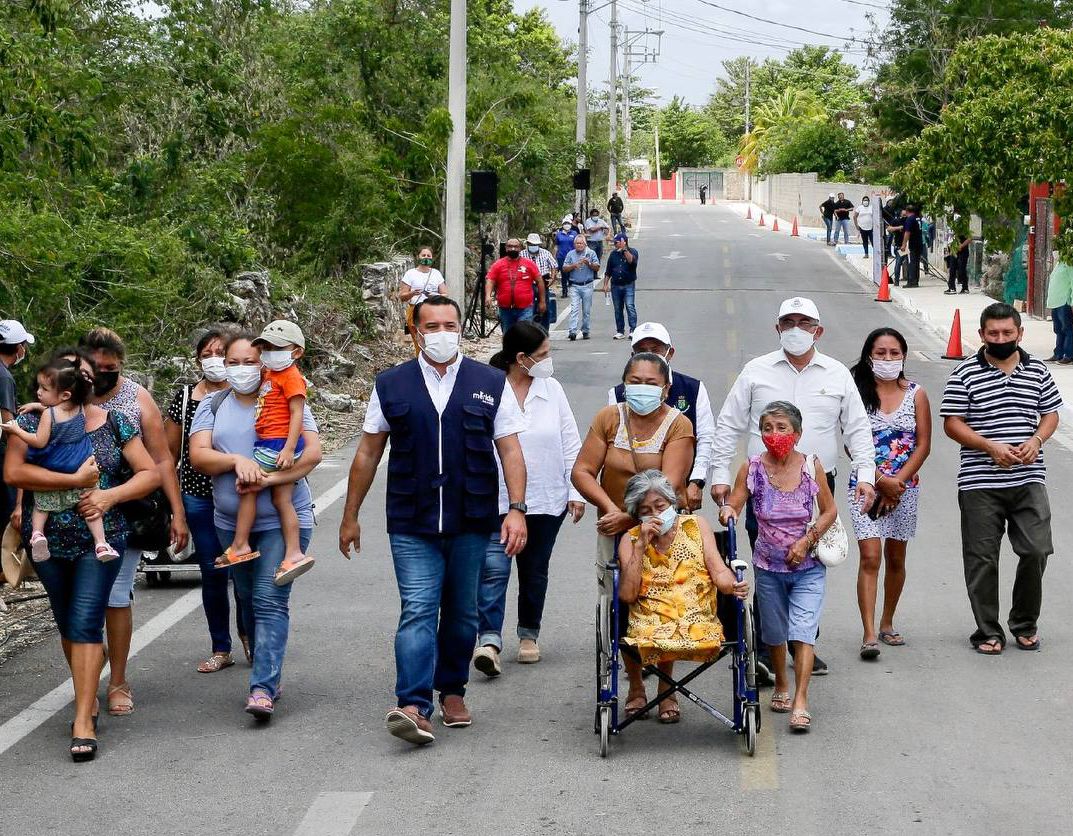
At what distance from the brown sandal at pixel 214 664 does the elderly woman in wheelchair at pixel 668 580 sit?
256 cm

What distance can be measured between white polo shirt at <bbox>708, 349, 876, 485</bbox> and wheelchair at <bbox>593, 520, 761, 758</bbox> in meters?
0.93

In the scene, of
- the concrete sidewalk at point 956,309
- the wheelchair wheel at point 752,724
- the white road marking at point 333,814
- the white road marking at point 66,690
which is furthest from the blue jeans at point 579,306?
the white road marking at point 333,814

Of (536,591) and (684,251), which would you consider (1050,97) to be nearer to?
(536,591)

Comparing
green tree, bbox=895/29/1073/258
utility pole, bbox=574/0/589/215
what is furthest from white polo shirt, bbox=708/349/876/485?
utility pole, bbox=574/0/589/215

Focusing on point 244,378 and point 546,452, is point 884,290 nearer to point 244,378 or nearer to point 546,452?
point 546,452

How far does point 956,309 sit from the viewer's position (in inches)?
1079

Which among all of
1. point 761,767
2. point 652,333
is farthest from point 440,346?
point 761,767

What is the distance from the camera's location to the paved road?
599 centimetres

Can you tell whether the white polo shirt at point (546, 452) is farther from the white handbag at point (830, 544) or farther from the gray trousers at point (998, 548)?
the gray trousers at point (998, 548)

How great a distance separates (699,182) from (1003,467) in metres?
103

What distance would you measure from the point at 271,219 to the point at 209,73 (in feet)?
21.5

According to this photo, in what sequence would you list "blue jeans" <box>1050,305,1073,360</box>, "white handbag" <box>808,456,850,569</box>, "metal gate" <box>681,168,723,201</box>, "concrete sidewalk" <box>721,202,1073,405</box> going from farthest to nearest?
"metal gate" <box>681,168,723,201</box>
"concrete sidewalk" <box>721,202,1073,405</box>
"blue jeans" <box>1050,305,1073,360</box>
"white handbag" <box>808,456,850,569</box>

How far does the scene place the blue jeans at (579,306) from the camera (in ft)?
87.1

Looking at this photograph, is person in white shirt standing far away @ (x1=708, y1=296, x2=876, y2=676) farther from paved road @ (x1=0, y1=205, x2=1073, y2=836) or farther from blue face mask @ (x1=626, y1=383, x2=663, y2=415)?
paved road @ (x1=0, y1=205, x2=1073, y2=836)
